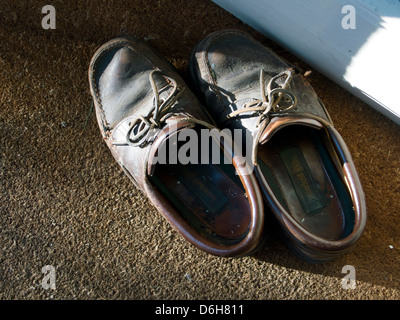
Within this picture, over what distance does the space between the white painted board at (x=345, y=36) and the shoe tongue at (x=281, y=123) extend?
21 centimetres

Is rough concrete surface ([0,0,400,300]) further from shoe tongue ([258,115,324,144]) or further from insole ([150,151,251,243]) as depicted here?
shoe tongue ([258,115,324,144])

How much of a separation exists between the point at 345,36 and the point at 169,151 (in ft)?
1.71

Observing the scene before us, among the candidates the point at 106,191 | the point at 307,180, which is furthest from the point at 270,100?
the point at 106,191

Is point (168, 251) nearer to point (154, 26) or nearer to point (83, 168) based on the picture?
point (83, 168)

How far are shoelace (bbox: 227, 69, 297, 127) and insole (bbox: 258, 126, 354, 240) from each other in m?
0.10

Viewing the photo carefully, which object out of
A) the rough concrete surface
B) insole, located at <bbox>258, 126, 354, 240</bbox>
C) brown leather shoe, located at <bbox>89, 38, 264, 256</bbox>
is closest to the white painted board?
the rough concrete surface

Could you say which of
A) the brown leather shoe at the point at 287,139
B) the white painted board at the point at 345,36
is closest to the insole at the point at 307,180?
the brown leather shoe at the point at 287,139

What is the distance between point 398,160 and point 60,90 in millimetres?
1015

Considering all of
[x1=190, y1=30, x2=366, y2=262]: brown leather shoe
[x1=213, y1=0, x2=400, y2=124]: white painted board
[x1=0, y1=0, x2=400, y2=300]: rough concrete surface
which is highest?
[x1=213, y1=0, x2=400, y2=124]: white painted board

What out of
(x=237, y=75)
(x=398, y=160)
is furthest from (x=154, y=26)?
(x=398, y=160)

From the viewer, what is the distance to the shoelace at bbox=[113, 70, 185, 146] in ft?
3.04

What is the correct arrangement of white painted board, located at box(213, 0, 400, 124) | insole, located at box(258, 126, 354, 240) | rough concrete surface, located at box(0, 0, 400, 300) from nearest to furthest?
white painted board, located at box(213, 0, 400, 124) → insole, located at box(258, 126, 354, 240) → rough concrete surface, located at box(0, 0, 400, 300)

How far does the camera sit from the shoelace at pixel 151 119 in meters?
0.93

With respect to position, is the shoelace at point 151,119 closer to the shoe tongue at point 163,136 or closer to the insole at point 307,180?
the shoe tongue at point 163,136
